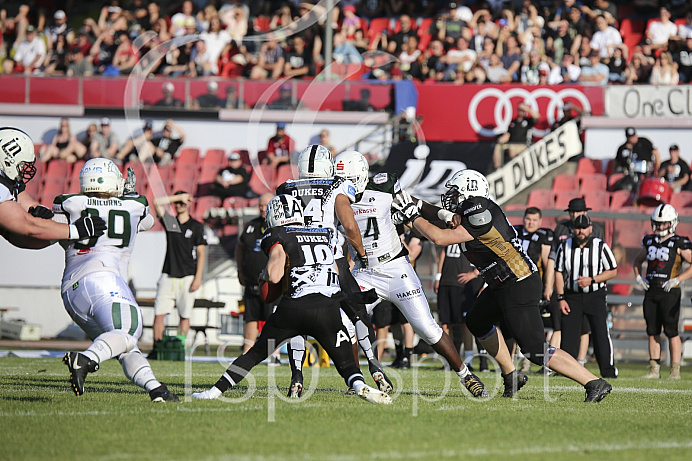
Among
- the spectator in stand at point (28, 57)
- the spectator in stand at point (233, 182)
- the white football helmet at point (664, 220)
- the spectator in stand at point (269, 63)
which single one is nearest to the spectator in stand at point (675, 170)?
the white football helmet at point (664, 220)

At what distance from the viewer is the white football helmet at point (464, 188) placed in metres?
7.34

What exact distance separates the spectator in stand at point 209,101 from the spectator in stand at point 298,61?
60.5 inches

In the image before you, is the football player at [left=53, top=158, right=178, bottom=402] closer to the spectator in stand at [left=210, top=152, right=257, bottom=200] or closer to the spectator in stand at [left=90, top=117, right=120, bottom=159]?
the spectator in stand at [left=210, top=152, right=257, bottom=200]

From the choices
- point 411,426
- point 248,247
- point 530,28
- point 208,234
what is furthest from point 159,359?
point 530,28

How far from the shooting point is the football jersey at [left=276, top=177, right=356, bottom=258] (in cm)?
650

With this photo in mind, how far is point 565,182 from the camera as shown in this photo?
54.6ft

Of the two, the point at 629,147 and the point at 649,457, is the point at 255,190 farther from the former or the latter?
the point at 649,457

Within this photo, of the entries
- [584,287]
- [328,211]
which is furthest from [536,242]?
[328,211]

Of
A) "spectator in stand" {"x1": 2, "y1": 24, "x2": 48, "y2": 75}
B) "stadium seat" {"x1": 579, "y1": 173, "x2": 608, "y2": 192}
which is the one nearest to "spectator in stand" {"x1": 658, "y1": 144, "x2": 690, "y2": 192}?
"stadium seat" {"x1": 579, "y1": 173, "x2": 608, "y2": 192}

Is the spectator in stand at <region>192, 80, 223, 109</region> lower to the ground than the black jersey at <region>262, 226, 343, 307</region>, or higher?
higher

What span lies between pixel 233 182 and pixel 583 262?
772cm

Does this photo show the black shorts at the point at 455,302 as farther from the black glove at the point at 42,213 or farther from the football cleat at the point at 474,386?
the black glove at the point at 42,213

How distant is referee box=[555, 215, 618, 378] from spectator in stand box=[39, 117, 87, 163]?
10362 mm

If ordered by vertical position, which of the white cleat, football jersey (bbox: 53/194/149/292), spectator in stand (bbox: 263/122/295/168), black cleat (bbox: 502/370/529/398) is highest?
spectator in stand (bbox: 263/122/295/168)
